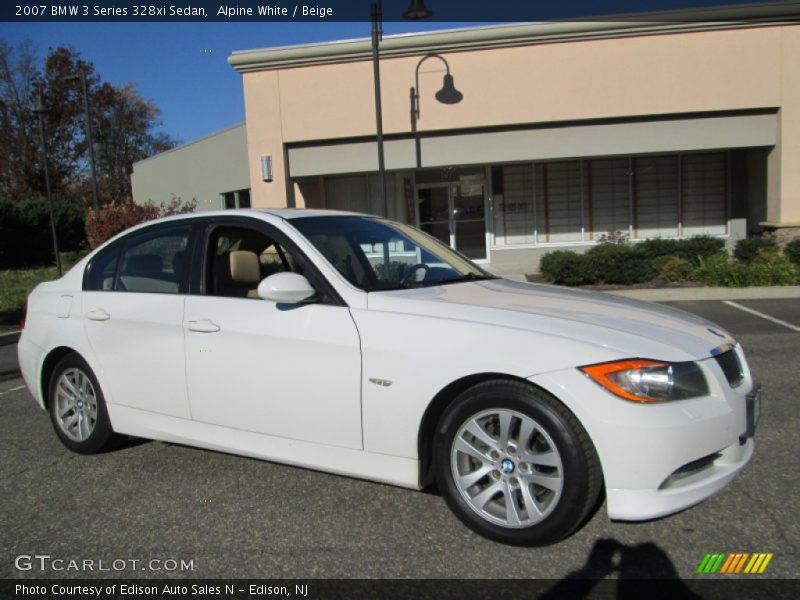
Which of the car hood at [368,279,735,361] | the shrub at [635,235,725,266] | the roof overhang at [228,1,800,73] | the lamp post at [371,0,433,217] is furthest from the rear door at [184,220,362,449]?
the roof overhang at [228,1,800,73]

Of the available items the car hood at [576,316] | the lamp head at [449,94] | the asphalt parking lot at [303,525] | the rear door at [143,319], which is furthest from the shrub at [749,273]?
the rear door at [143,319]

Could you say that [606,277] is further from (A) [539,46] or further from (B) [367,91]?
(B) [367,91]

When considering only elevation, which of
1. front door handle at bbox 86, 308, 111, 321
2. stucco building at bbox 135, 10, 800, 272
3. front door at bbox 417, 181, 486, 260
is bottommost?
front door handle at bbox 86, 308, 111, 321

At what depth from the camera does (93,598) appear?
288 cm

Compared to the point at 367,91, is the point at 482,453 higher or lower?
lower

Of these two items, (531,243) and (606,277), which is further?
(531,243)

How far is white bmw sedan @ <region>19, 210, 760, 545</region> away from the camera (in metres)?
2.90

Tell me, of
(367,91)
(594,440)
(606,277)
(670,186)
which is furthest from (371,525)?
(670,186)

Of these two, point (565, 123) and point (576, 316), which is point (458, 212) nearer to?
point (565, 123)

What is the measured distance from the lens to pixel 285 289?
136 inches

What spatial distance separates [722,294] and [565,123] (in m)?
5.15

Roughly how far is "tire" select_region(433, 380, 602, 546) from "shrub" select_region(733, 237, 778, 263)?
1249 centimetres

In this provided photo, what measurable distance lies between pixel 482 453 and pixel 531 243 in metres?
14.5

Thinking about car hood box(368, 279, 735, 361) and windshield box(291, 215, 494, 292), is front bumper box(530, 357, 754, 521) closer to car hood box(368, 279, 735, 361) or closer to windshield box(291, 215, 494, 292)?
car hood box(368, 279, 735, 361)
